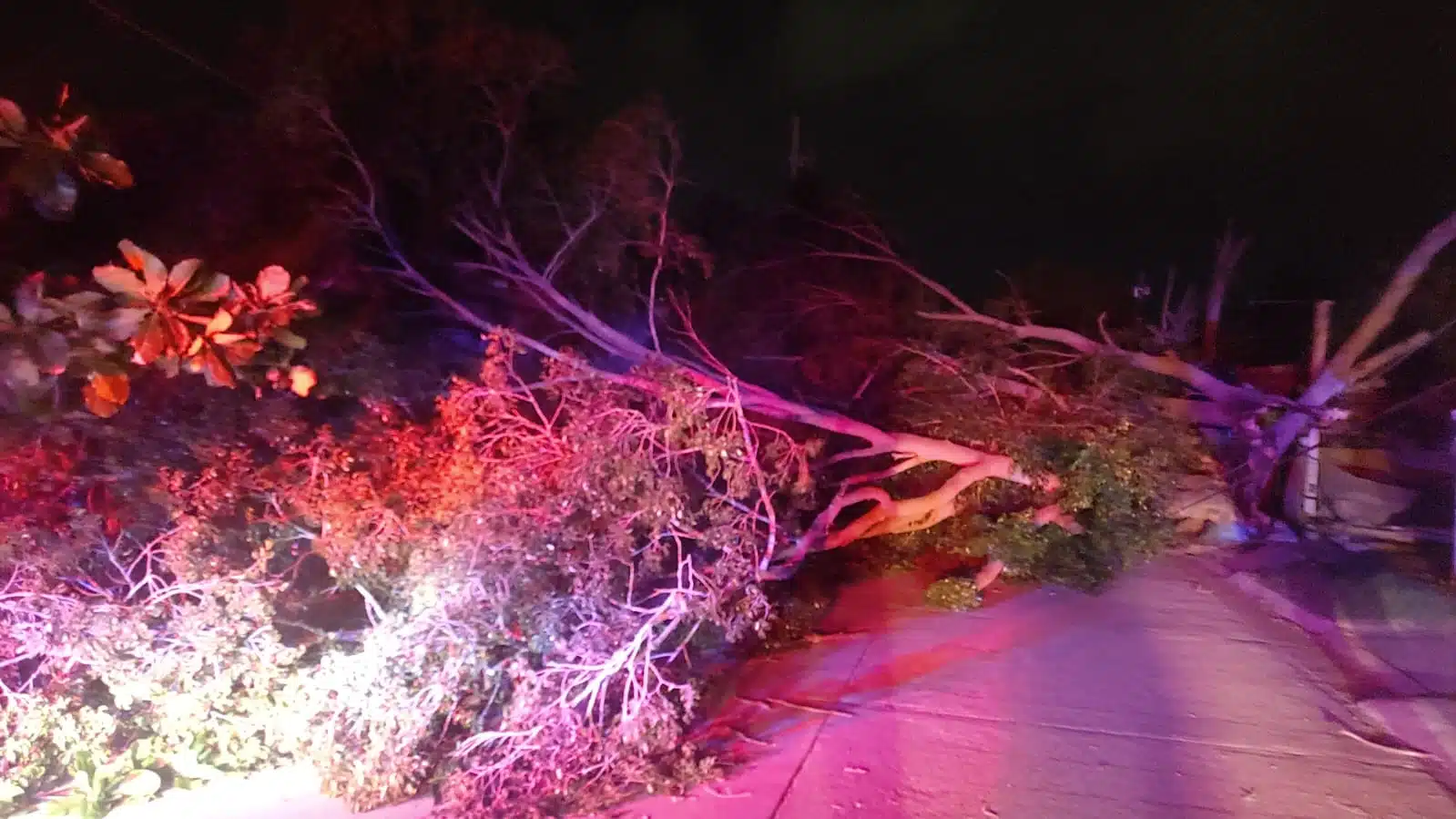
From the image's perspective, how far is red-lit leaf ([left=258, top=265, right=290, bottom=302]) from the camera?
3.72 meters

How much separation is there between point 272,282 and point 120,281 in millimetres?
515

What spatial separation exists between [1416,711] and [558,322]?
700 centimetres

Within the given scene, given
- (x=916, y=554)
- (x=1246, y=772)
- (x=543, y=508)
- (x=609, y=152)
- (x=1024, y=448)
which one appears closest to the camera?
(x=1246, y=772)

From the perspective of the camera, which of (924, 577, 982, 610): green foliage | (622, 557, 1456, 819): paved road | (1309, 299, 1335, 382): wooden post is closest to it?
(622, 557, 1456, 819): paved road

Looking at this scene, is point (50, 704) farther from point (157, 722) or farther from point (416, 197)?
point (416, 197)

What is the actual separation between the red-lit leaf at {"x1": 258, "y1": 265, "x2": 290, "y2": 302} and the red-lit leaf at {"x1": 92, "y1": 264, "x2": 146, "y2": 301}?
1.41ft

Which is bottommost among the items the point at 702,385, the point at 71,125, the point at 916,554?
the point at 916,554

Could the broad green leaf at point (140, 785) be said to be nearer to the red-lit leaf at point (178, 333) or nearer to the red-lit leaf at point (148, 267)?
the red-lit leaf at point (178, 333)

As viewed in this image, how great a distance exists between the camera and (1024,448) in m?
10.2

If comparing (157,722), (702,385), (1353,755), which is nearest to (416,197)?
(702,385)

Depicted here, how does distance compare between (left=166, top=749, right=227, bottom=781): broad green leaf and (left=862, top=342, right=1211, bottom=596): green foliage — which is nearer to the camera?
(left=166, top=749, right=227, bottom=781): broad green leaf

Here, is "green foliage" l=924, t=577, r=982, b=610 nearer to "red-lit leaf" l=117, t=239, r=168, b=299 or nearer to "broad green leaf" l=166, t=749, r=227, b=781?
"broad green leaf" l=166, t=749, r=227, b=781

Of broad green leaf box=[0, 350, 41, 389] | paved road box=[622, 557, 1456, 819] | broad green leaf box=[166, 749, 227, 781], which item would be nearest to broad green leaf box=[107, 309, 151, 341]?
broad green leaf box=[0, 350, 41, 389]

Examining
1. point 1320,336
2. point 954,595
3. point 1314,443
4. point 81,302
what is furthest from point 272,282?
point 1314,443
